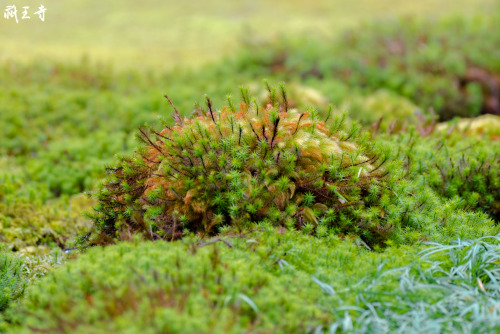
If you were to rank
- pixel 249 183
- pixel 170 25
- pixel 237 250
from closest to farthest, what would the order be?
pixel 237 250
pixel 249 183
pixel 170 25

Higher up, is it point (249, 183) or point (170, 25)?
point (170, 25)

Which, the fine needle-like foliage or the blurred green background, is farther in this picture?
the blurred green background

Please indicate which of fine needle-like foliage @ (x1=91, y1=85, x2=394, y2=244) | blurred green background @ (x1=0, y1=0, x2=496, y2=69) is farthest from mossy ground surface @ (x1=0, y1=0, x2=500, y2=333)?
blurred green background @ (x1=0, y1=0, x2=496, y2=69)

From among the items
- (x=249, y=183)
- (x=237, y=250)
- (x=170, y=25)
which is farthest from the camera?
(x=170, y=25)

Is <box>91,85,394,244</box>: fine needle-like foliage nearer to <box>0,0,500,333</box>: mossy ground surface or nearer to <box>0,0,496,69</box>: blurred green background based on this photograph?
<box>0,0,500,333</box>: mossy ground surface

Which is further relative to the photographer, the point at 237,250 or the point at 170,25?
the point at 170,25

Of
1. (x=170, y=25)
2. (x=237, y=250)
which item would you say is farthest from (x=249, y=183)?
(x=170, y=25)

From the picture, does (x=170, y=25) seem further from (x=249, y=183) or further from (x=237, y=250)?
(x=237, y=250)
